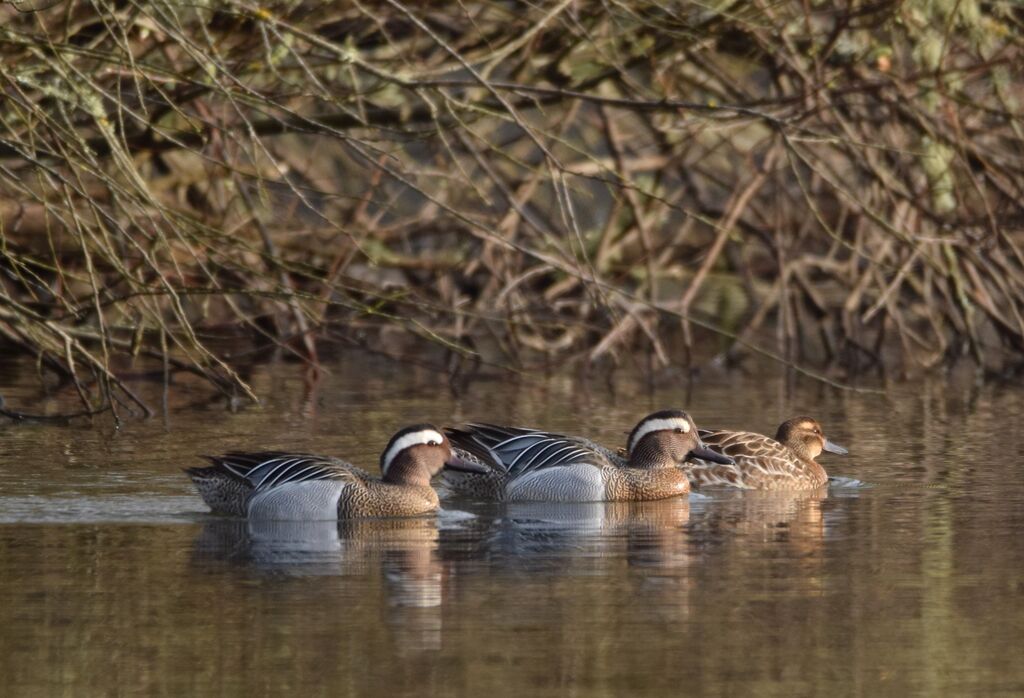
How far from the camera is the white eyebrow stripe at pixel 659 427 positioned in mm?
9883

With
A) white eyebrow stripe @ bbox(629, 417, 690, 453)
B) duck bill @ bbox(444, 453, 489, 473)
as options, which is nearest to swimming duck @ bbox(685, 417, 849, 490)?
white eyebrow stripe @ bbox(629, 417, 690, 453)

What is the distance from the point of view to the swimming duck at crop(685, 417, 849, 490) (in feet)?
32.8

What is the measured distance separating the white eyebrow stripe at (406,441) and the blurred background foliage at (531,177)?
0.88 metres

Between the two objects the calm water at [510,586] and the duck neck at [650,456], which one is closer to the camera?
the calm water at [510,586]

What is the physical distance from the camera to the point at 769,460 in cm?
1011

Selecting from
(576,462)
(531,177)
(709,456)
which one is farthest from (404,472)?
(531,177)

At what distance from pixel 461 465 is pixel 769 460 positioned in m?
1.68

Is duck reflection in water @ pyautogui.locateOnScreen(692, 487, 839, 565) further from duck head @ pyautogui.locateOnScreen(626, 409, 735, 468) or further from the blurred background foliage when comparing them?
the blurred background foliage

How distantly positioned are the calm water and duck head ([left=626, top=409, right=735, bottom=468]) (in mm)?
242

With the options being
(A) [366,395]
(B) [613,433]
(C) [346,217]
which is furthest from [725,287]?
(B) [613,433]

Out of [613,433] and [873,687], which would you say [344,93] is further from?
[873,687]

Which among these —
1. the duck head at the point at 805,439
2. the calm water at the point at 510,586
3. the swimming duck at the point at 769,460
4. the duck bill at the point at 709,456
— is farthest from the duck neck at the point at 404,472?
the duck head at the point at 805,439

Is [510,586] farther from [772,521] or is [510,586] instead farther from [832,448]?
[832,448]

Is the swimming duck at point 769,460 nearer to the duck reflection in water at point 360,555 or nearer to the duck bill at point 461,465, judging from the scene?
the duck bill at point 461,465
